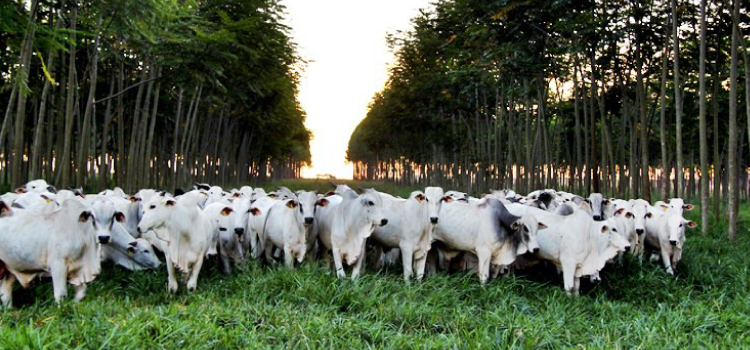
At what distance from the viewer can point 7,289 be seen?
20.3 feet

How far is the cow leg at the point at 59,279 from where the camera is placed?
6023mm

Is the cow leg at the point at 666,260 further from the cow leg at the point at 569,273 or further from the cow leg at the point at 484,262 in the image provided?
the cow leg at the point at 484,262

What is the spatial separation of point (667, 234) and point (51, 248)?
361 inches

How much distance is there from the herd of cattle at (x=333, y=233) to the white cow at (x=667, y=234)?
2 centimetres

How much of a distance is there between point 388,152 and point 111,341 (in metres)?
50.7

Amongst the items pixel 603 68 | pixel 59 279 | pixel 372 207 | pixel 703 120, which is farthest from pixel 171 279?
pixel 603 68

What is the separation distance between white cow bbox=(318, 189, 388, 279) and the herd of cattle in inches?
0.6

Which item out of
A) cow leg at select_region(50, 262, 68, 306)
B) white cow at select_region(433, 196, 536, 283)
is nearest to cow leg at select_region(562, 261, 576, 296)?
white cow at select_region(433, 196, 536, 283)

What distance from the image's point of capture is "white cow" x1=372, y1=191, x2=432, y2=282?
26.3 feet

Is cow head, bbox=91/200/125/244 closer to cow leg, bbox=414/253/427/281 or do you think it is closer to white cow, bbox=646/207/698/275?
cow leg, bbox=414/253/427/281

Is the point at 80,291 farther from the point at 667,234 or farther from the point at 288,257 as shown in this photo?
the point at 667,234

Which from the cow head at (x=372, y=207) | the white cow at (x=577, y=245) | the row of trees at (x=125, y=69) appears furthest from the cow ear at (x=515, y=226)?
the row of trees at (x=125, y=69)

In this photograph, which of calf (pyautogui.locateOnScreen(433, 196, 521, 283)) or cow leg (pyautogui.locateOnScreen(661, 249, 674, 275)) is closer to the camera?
calf (pyautogui.locateOnScreen(433, 196, 521, 283))

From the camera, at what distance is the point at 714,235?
40.5ft
